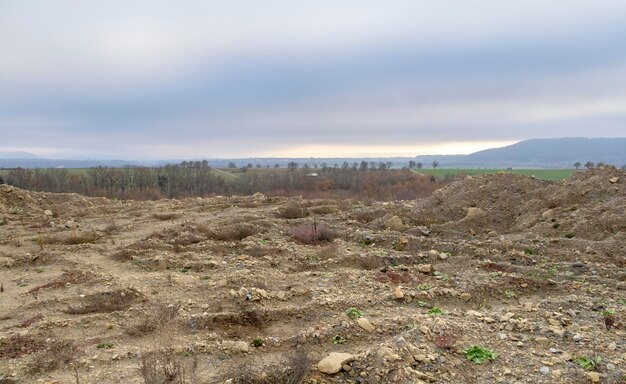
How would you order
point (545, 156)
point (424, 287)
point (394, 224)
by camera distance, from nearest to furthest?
point (424, 287)
point (394, 224)
point (545, 156)

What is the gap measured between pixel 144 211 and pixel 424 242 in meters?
13.2

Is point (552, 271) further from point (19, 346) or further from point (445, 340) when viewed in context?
point (19, 346)

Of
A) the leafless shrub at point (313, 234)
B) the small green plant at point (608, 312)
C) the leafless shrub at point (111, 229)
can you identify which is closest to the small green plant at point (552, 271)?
the small green plant at point (608, 312)

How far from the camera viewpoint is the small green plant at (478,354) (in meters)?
5.23

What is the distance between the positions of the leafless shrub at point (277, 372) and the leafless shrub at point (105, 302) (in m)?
3.56

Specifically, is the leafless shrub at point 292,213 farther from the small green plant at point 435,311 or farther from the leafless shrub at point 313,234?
the small green plant at point 435,311

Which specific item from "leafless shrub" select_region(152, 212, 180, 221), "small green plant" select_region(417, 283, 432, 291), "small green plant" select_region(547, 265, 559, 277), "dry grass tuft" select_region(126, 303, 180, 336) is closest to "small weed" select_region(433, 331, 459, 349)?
"small green plant" select_region(417, 283, 432, 291)

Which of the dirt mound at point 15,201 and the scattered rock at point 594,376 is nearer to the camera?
the scattered rock at point 594,376

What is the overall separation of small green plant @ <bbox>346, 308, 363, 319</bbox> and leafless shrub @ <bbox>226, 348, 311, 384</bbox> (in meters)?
1.82

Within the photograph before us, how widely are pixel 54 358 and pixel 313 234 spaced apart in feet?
26.2

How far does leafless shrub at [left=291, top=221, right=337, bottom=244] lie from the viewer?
12461mm

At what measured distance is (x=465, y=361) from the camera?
5172 millimetres

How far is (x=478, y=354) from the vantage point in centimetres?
532

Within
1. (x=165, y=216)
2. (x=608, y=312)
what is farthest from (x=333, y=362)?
(x=165, y=216)
